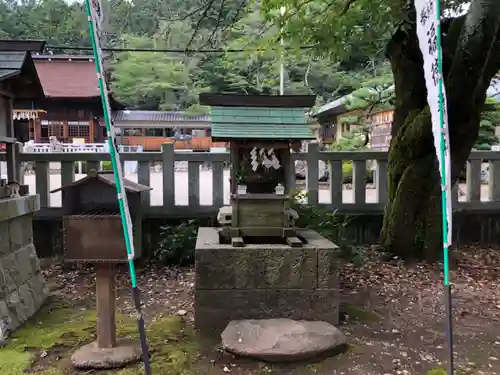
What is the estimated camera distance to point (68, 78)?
2248 cm

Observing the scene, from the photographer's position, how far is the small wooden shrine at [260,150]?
426 cm

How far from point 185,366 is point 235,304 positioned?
83cm

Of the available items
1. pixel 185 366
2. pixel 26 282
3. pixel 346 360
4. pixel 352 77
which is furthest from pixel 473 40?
pixel 352 77

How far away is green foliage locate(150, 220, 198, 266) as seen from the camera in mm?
6246

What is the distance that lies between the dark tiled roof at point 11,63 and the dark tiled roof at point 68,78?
17076 millimetres

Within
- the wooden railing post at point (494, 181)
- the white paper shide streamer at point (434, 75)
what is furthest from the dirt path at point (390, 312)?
the white paper shide streamer at point (434, 75)

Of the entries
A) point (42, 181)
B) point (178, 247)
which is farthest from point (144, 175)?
point (42, 181)

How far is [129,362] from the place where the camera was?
3.31 meters

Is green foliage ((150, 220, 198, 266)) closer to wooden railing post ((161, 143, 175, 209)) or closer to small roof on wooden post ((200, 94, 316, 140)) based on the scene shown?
wooden railing post ((161, 143, 175, 209))

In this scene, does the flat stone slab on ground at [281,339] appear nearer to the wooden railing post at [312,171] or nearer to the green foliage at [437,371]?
the green foliage at [437,371]

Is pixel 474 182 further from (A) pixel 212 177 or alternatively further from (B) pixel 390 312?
(A) pixel 212 177

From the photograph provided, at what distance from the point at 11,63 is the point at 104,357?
9.54ft

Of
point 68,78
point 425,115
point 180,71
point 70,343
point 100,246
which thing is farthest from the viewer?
point 180,71

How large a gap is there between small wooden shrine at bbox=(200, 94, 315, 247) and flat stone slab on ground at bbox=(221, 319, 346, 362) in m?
0.77
